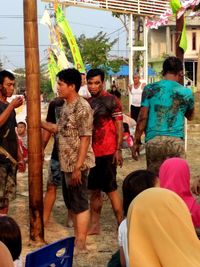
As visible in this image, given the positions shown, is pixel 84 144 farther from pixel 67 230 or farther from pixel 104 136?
pixel 67 230

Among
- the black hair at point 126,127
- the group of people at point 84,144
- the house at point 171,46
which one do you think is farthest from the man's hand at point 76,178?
the house at point 171,46

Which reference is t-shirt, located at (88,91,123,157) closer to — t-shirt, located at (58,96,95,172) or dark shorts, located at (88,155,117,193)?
dark shorts, located at (88,155,117,193)

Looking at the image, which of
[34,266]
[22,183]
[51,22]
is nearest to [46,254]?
[34,266]

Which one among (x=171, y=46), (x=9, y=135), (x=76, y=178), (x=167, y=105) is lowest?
(x=76, y=178)

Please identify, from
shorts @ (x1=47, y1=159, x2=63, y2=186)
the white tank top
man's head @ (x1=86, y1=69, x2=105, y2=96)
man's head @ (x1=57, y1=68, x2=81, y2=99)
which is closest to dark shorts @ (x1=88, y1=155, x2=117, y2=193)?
shorts @ (x1=47, y1=159, x2=63, y2=186)

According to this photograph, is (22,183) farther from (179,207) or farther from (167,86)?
(179,207)

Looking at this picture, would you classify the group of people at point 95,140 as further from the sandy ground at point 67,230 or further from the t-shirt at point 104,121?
the sandy ground at point 67,230

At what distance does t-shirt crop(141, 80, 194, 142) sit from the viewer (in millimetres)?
5848

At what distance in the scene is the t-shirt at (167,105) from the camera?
5848mm

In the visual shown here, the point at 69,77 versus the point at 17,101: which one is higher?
the point at 69,77

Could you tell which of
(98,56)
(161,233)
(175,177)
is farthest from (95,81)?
(98,56)

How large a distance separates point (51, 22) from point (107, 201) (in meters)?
7.76

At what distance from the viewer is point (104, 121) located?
6.20 metres

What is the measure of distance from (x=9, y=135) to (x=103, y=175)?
1066 millimetres
